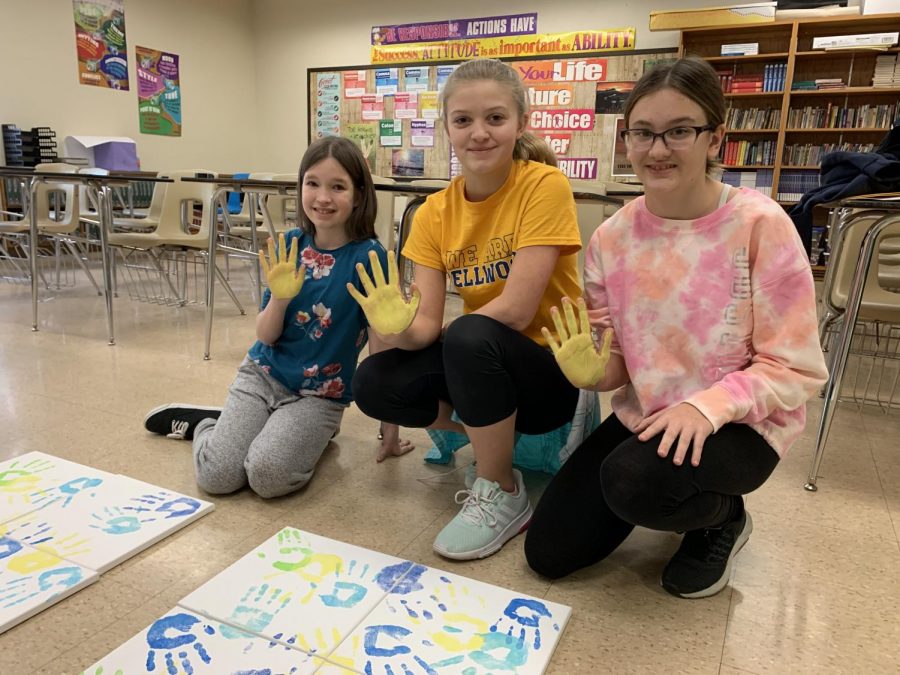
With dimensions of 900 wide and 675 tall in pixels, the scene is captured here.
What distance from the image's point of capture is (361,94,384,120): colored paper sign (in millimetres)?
6703

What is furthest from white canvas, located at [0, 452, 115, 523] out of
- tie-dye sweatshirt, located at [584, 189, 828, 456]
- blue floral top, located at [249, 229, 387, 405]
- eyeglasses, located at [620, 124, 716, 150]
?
eyeglasses, located at [620, 124, 716, 150]

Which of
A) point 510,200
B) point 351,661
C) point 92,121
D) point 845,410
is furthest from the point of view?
point 92,121

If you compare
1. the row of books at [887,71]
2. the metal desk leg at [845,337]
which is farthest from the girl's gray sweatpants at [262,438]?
the row of books at [887,71]

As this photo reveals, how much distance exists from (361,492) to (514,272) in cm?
61

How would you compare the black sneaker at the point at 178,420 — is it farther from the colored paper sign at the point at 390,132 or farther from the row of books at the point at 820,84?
the colored paper sign at the point at 390,132

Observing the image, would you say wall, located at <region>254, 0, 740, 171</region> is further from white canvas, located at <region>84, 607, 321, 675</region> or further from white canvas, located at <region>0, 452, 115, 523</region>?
white canvas, located at <region>84, 607, 321, 675</region>

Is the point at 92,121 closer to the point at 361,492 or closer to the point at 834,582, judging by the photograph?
the point at 361,492

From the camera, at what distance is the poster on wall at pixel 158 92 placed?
→ 611 centimetres

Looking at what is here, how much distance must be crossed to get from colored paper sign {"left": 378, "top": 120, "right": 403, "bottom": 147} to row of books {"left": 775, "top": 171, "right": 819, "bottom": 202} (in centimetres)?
363

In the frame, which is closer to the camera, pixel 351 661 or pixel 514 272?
pixel 351 661

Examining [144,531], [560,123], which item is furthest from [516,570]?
[560,123]

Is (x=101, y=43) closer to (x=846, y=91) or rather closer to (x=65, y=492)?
(x=65, y=492)

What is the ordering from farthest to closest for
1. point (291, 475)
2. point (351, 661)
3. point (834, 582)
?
point (291, 475) < point (834, 582) < point (351, 661)

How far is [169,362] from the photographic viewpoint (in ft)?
8.04
